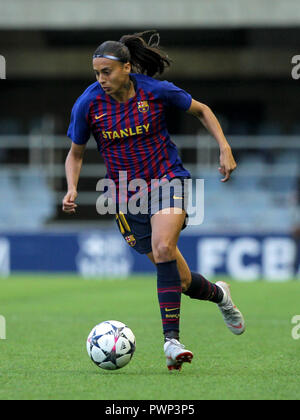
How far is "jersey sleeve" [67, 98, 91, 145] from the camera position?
593 centimetres


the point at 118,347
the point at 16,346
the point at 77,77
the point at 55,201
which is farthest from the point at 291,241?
the point at 118,347

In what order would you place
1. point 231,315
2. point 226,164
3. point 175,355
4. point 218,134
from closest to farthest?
point 175,355, point 226,164, point 218,134, point 231,315

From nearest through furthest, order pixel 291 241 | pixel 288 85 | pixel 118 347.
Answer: pixel 118 347 < pixel 291 241 < pixel 288 85

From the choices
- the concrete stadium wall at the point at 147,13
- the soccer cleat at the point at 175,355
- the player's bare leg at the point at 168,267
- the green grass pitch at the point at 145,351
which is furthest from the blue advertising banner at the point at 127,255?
the soccer cleat at the point at 175,355

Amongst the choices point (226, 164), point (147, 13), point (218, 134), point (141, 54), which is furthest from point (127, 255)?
point (226, 164)

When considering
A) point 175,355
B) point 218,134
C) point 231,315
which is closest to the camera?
point 175,355

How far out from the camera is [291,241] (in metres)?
17.4

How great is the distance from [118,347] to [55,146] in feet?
53.5

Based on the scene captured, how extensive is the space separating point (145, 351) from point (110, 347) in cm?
114

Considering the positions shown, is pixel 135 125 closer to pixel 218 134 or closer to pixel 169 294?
pixel 218 134

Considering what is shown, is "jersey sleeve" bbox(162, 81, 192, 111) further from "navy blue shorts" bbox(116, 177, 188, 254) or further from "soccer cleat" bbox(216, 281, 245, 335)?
"soccer cleat" bbox(216, 281, 245, 335)

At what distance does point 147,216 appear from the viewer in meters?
5.90

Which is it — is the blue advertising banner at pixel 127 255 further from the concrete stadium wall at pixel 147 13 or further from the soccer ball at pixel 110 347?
the soccer ball at pixel 110 347

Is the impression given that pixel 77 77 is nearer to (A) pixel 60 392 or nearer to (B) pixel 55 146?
(B) pixel 55 146
